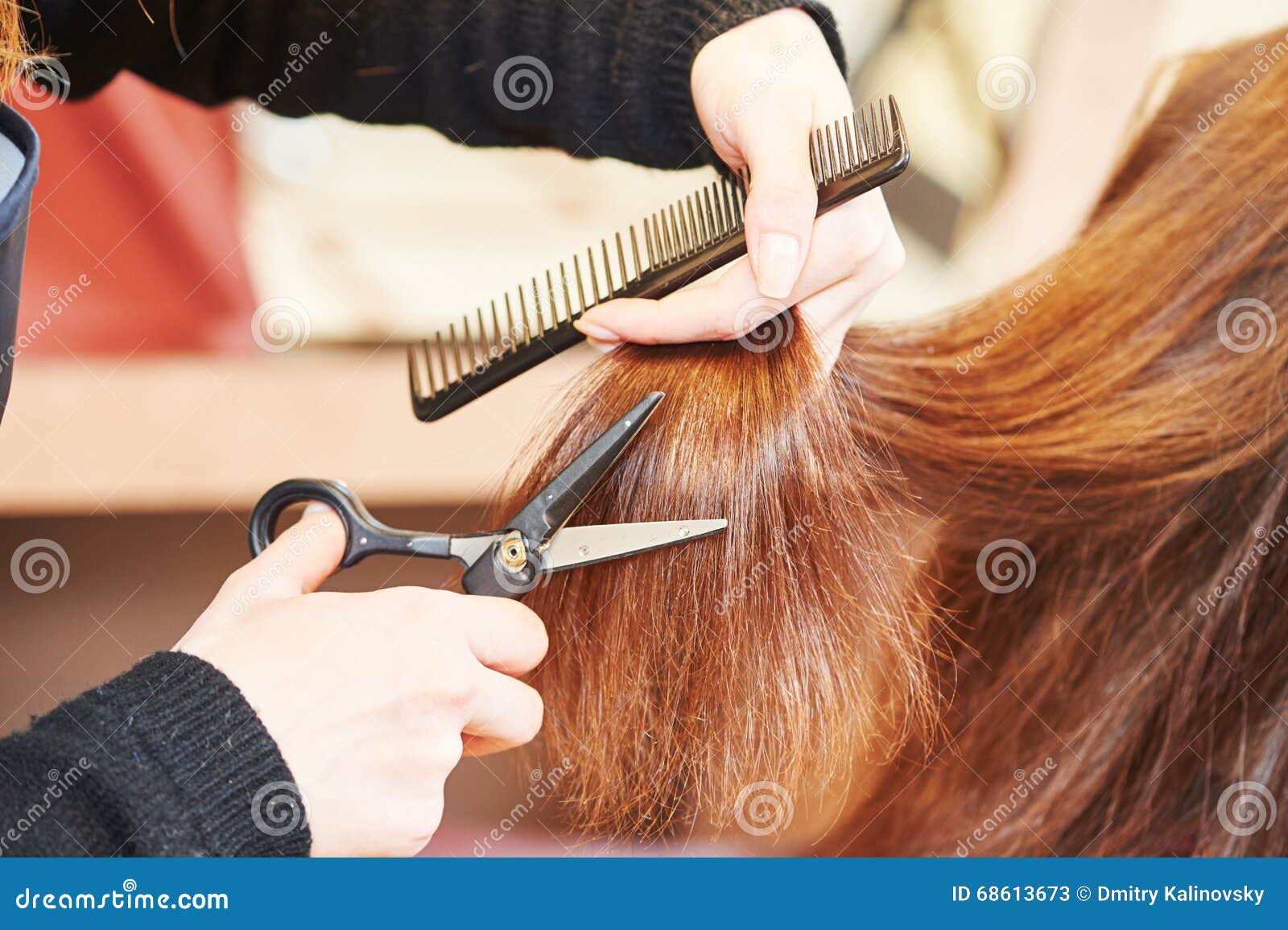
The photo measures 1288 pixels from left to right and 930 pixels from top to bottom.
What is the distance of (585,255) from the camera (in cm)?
82

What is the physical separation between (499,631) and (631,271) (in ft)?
1.06

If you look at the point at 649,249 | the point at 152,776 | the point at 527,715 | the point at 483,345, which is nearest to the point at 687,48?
the point at 649,249

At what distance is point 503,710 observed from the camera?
63 cm

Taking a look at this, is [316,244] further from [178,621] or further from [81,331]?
[178,621]

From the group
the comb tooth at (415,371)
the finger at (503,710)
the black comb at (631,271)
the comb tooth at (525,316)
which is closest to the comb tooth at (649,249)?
the black comb at (631,271)

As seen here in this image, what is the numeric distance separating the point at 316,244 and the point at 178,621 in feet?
1.09

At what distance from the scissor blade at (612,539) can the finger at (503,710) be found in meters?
0.08

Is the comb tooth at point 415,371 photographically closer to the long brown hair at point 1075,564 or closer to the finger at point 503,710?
the long brown hair at point 1075,564

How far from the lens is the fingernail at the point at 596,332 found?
718mm

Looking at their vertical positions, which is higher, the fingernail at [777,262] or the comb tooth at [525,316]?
the comb tooth at [525,316]

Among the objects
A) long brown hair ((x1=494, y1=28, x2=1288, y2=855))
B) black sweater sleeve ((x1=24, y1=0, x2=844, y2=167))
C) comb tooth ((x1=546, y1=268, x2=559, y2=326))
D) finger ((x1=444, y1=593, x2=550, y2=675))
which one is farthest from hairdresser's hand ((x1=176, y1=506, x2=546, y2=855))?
black sweater sleeve ((x1=24, y1=0, x2=844, y2=167))

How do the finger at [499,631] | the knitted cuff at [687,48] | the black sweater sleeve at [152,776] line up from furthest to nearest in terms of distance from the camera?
the knitted cuff at [687,48]
the finger at [499,631]
the black sweater sleeve at [152,776]

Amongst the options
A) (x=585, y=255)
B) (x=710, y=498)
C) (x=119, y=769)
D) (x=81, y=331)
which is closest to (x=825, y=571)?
(x=710, y=498)

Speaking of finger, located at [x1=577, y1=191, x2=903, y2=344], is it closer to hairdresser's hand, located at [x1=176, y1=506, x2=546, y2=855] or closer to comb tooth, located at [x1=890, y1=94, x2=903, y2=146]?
comb tooth, located at [x1=890, y1=94, x2=903, y2=146]
